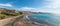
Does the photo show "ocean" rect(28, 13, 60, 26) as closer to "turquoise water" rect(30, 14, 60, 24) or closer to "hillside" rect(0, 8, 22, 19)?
"turquoise water" rect(30, 14, 60, 24)

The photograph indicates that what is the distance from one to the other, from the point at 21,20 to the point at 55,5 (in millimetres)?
935

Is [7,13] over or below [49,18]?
over

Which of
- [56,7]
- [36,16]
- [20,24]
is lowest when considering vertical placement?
[20,24]

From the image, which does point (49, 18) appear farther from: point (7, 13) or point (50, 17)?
point (7, 13)

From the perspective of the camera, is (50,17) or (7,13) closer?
(50,17)

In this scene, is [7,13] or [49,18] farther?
[7,13]

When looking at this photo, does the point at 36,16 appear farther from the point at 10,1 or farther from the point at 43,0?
the point at 10,1

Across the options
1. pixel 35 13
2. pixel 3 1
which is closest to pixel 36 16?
pixel 35 13

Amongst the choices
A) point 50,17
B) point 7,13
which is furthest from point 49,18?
point 7,13

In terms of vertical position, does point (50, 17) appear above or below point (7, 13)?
below

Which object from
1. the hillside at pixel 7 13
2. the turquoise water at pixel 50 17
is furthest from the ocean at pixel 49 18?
the hillside at pixel 7 13

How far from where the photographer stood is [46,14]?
306 centimetres

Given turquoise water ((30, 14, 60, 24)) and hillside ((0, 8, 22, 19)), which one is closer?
turquoise water ((30, 14, 60, 24))

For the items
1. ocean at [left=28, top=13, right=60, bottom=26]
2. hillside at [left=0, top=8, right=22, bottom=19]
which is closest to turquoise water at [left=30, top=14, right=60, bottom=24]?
ocean at [left=28, top=13, right=60, bottom=26]
